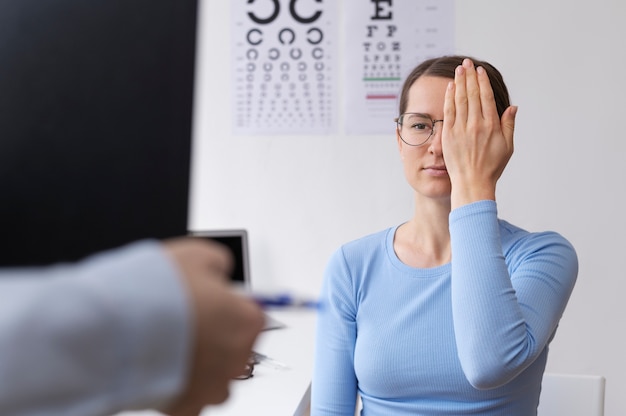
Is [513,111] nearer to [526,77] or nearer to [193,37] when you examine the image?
[193,37]

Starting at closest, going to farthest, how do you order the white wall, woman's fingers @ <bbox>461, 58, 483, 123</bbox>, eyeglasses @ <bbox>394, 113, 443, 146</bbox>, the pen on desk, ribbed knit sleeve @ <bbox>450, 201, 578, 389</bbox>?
1. the pen on desk
2. ribbed knit sleeve @ <bbox>450, 201, 578, 389</bbox>
3. woman's fingers @ <bbox>461, 58, 483, 123</bbox>
4. eyeglasses @ <bbox>394, 113, 443, 146</bbox>
5. the white wall

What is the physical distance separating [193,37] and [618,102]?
1860 mm

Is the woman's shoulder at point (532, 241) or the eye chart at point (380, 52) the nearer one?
the woman's shoulder at point (532, 241)

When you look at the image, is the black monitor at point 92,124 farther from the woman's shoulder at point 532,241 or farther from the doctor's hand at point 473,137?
the woman's shoulder at point 532,241

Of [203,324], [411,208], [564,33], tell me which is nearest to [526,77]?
[564,33]

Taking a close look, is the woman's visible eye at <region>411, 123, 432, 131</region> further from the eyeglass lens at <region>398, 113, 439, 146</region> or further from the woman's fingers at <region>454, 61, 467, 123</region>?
the woman's fingers at <region>454, 61, 467, 123</region>

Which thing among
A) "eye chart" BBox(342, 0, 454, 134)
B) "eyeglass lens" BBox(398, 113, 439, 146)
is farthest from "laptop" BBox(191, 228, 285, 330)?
"eyeglass lens" BBox(398, 113, 439, 146)

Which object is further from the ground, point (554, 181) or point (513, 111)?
point (513, 111)

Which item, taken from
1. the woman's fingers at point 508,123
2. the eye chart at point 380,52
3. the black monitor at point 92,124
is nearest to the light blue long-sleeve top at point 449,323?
the woman's fingers at point 508,123

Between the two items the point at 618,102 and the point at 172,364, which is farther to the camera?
the point at 618,102

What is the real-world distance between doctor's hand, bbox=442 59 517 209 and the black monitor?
686 millimetres

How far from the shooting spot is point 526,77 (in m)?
2.21

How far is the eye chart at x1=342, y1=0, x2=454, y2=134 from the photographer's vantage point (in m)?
2.27

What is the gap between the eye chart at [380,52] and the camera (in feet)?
7.45
